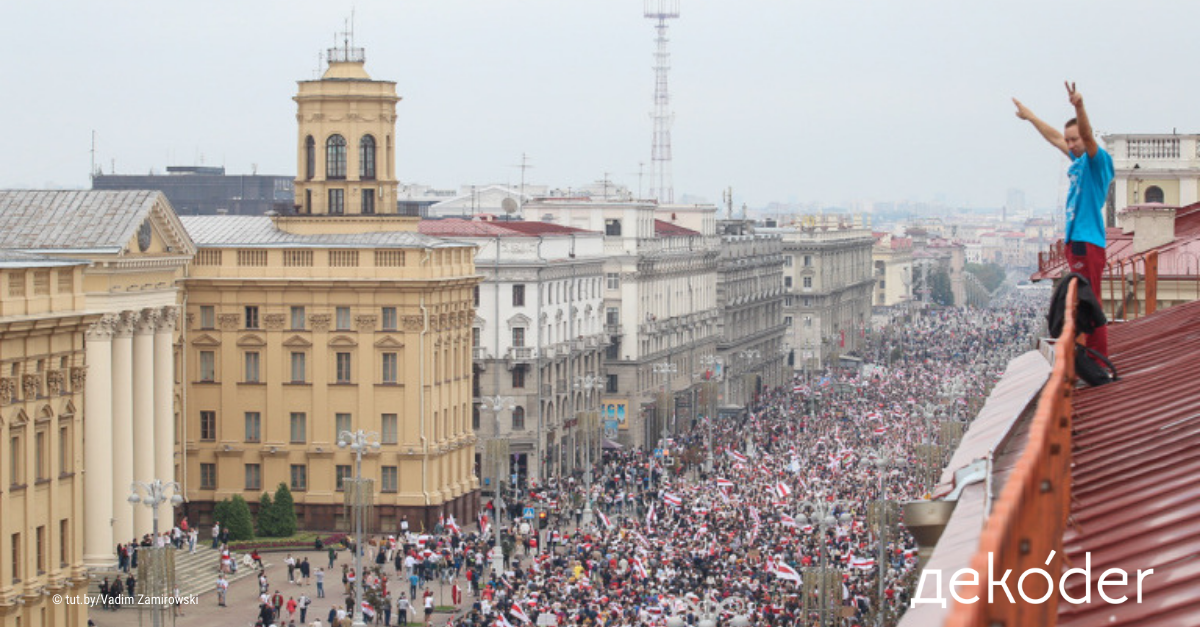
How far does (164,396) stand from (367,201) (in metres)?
15.7

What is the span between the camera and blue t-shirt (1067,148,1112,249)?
427 inches

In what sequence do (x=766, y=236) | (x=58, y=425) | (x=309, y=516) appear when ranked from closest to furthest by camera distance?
(x=58, y=425) → (x=309, y=516) → (x=766, y=236)

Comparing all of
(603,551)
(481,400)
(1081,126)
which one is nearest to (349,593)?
(603,551)

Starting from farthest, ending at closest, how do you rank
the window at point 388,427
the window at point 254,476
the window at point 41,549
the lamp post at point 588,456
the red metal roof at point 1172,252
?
the lamp post at point 588,456
the window at point 254,476
the window at point 388,427
the window at point 41,549
the red metal roof at point 1172,252

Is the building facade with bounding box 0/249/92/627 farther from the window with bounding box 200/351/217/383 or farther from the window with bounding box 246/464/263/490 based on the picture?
the window with bounding box 200/351/217/383

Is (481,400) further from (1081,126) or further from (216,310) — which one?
(1081,126)

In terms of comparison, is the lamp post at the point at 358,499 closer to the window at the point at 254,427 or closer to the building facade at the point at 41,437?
the building facade at the point at 41,437

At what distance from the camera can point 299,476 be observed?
7088 cm

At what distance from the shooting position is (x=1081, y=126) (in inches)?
414

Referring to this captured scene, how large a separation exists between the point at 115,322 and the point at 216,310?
48.0ft

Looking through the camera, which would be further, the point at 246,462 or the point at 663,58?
the point at 663,58

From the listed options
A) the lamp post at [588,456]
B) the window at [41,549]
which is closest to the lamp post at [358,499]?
the window at [41,549]

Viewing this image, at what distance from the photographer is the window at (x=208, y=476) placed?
233 ft

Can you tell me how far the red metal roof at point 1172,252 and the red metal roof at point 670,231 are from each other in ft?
242
